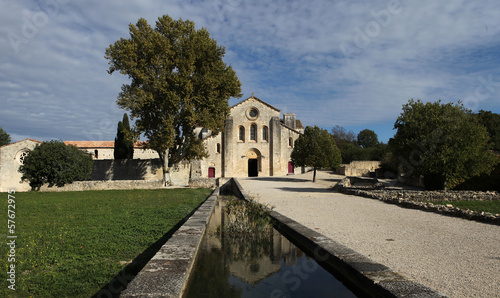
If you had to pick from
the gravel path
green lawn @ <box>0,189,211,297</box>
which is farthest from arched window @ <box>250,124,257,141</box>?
green lawn @ <box>0,189,211,297</box>

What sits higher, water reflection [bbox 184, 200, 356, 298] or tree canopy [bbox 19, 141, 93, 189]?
tree canopy [bbox 19, 141, 93, 189]

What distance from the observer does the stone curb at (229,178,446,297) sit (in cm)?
296

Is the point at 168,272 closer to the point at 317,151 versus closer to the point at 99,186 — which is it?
the point at 99,186

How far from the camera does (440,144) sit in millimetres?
14758

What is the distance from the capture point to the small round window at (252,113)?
41.1m

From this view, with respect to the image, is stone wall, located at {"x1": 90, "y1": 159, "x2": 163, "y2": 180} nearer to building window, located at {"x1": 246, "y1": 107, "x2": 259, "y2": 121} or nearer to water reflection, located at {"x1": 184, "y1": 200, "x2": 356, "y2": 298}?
building window, located at {"x1": 246, "y1": 107, "x2": 259, "y2": 121}

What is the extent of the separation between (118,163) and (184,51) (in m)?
14.6

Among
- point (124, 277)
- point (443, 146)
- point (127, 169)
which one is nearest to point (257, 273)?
point (124, 277)

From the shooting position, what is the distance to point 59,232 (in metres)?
6.06

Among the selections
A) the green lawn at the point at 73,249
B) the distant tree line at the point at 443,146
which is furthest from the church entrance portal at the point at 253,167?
the green lawn at the point at 73,249

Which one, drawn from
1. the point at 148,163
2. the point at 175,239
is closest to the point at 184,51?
the point at 148,163

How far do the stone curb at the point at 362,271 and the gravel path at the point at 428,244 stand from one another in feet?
1.60

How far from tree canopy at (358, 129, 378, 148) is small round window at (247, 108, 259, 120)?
5285cm

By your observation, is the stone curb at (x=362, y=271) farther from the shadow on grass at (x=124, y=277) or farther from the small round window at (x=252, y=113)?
the small round window at (x=252, y=113)
